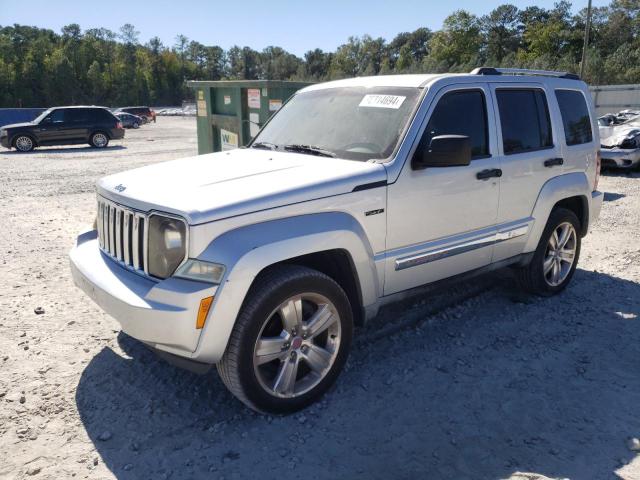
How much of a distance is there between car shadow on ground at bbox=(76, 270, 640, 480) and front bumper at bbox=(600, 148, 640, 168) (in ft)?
29.7

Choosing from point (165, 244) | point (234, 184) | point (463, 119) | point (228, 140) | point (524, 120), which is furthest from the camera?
point (228, 140)

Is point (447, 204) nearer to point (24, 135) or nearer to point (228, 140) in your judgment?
point (228, 140)

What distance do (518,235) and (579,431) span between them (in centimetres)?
189

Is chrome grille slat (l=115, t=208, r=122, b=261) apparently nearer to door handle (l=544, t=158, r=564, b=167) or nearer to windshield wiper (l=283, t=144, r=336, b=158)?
windshield wiper (l=283, t=144, r=336, b=158)

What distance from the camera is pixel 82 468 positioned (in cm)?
282

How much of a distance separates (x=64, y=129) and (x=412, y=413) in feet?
67.7

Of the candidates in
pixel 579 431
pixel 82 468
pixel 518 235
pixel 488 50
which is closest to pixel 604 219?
pixel 518 235

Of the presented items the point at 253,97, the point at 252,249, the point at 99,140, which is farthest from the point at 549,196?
the point at 99,140

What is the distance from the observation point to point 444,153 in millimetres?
3510

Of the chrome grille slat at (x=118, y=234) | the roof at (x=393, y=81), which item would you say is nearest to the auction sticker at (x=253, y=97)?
the roof at (x=393, y=81)

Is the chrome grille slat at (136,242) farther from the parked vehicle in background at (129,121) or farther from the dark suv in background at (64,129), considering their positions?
the parked vehicle in background at (129,121)

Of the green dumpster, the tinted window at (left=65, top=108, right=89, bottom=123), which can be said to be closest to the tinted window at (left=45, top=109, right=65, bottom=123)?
the tinted window at (left=65, top=108, right=89, bottom=123)

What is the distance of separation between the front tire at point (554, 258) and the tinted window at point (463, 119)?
51.5 inches

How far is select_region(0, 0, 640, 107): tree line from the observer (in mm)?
74450
